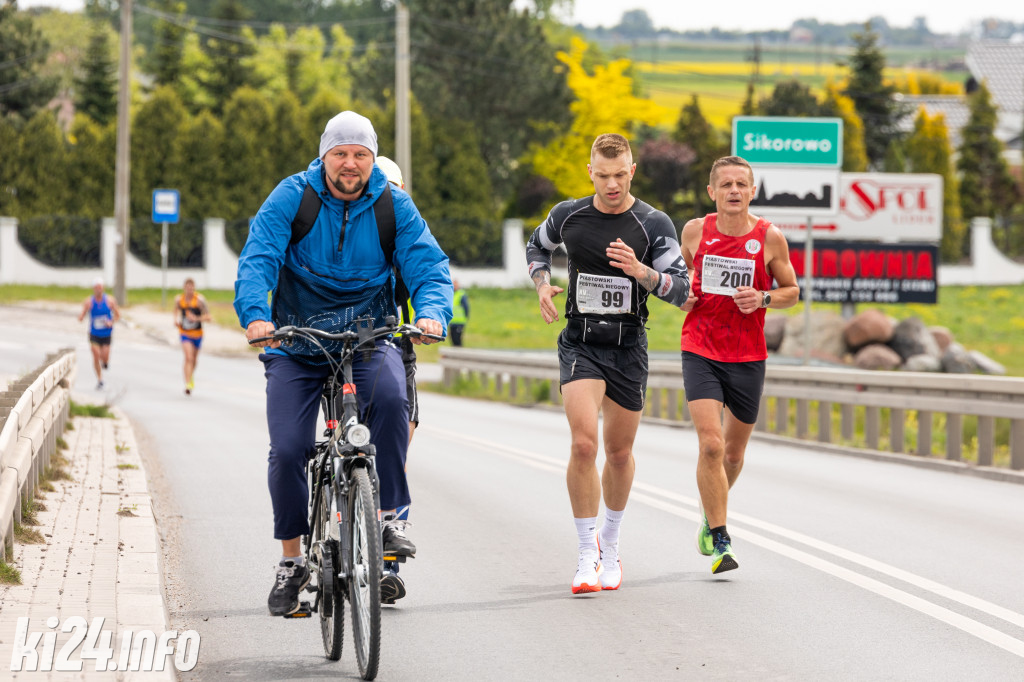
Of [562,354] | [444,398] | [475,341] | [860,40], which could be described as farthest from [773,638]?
[860,40]

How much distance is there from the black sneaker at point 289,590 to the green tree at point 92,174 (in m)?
45.7

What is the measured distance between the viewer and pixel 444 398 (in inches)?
924

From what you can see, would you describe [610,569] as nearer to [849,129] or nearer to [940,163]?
[940,163]

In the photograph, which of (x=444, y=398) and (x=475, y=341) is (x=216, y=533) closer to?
(x=444, y=398)

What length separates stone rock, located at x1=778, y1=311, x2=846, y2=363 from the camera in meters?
29.6

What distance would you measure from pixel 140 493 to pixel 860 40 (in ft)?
248

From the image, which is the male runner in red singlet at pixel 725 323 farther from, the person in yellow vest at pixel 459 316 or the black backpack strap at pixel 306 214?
the person in yellow vest at pixel 459 316

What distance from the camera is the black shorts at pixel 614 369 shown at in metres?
7.08

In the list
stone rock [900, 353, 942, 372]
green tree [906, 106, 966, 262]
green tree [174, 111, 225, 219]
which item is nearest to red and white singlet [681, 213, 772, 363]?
stone rock [900, 353, 942, 372]

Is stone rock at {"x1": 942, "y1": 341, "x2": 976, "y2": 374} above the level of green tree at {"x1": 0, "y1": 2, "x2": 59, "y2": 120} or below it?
below

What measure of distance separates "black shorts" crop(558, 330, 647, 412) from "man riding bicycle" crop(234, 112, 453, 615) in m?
1.43

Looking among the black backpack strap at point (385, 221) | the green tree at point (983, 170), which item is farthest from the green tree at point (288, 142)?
the black backpack strap at point (385, 221)

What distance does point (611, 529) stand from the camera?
7.33m

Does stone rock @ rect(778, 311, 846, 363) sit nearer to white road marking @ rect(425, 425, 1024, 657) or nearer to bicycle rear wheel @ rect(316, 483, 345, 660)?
white road marking @ rect(425, 425, 1024, 657)
